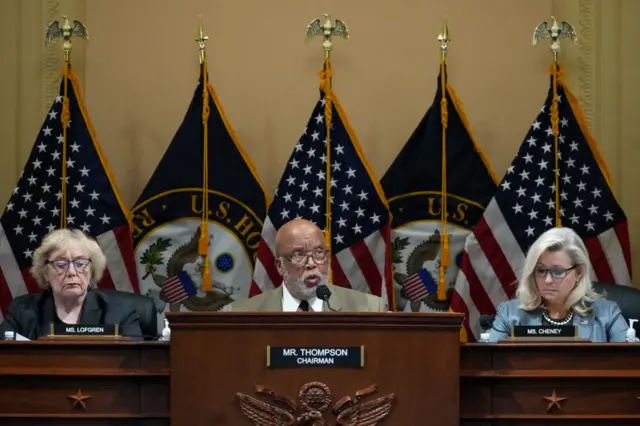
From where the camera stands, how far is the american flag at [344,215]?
24.1ft

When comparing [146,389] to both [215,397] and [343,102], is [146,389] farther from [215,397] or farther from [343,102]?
[343,102]

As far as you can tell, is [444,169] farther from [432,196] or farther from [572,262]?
[572,262]

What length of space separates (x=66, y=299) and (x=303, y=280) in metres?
1.11

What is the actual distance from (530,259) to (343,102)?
242 cm

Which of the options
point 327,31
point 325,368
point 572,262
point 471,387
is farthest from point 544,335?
point 327,31

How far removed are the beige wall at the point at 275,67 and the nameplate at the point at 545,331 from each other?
308 centimetres

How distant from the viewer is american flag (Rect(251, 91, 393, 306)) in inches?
290

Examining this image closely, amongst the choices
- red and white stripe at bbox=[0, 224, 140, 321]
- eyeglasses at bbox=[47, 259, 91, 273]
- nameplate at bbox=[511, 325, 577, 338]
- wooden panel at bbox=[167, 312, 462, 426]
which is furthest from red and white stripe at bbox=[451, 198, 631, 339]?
wooden panel at bbox=[167, 312, 462, 426]

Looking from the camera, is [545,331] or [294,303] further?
[294,303]

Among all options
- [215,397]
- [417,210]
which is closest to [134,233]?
[417,210]

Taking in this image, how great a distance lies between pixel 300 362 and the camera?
14.9 ft

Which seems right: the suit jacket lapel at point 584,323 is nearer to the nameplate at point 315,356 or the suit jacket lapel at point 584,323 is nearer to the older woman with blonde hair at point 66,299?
the nameplate at point 315,356

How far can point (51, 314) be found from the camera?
6008mm

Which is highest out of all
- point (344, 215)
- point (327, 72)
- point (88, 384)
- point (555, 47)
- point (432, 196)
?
point (555, 47)
